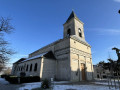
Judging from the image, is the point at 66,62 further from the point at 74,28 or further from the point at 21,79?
the point at 74,28

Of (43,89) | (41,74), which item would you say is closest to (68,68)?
(41,74)

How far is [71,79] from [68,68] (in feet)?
7.26

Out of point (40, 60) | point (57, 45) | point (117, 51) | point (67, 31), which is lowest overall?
point (40, 60)

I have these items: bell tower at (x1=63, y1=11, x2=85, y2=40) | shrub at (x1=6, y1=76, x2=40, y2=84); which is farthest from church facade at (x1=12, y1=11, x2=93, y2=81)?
shrub at (x1=6, y1=76, x2=40, y2=84)

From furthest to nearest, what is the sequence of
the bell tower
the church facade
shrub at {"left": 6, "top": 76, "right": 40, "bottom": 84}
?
1. the bell tower
2. the church facade
3. shrub at {"left": 6, "top": 76, "right": 40, "bottom": 84}

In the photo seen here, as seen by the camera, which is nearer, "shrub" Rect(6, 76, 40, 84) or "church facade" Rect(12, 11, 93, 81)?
Answer: "shrub" Rect(6, 76, 40, 84)

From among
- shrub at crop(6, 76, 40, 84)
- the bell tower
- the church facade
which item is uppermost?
the bell tower

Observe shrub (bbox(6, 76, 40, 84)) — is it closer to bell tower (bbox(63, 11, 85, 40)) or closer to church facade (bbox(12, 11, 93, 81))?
church facade (bbox(12, 11, 93, 81))

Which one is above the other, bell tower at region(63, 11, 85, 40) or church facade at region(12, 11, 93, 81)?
bell tower at region(63, 11, 85, 40)

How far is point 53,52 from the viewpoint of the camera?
22.1 m

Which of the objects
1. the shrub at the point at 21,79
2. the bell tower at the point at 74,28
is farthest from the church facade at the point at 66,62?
the shrub at the point at 21,79

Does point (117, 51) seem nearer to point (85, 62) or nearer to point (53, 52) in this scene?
point (85, 62)

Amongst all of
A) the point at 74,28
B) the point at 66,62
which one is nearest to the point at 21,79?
the point at 66,62

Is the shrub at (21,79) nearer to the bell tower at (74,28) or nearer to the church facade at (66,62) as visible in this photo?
the church facade at (66,62)
